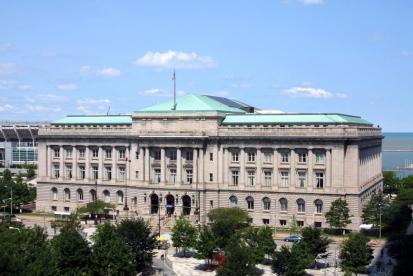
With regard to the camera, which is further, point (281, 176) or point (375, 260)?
point (281, 176)

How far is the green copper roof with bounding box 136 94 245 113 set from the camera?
342ft

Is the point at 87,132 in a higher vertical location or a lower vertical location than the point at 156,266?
higher

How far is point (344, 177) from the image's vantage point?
9325 centimetres

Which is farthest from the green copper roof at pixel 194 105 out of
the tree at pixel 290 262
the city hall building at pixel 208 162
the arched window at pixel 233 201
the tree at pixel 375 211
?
the tree at pixel 290 262

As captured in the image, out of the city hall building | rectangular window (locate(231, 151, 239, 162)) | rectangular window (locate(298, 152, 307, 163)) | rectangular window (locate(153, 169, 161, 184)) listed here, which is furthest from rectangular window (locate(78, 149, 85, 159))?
rectangular window (locate(298, 152, 307, 163))

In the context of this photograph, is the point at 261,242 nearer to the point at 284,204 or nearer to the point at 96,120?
the point at 284,204

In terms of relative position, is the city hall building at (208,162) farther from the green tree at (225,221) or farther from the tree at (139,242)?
the tree at (139,242)

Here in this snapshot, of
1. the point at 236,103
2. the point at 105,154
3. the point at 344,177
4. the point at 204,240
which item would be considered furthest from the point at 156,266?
the point at 236,103

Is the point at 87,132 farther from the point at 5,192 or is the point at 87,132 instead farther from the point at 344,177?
the point at 344,177

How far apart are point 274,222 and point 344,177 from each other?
12.8 meters

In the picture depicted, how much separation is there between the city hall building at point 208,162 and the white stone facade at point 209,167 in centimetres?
16

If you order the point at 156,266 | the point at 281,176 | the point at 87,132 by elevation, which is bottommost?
the point at 156,266

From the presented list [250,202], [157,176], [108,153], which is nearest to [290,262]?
[250,202]

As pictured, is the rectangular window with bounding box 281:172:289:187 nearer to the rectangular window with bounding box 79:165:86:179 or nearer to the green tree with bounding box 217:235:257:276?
the rectangular window with bounding box 79:165:86:179
